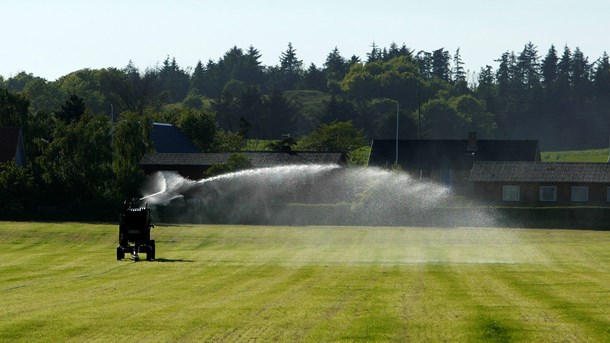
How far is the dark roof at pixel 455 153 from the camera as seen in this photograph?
5787 inches

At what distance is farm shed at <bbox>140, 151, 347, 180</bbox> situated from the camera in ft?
372

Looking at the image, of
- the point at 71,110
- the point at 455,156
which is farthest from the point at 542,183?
the point at 71,110

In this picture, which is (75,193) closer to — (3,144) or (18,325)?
(3,144)

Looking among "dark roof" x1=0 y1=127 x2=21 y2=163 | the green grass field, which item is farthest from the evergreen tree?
the green grass field

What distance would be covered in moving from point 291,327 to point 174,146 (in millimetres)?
114415

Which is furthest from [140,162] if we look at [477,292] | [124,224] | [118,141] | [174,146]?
[477,292]

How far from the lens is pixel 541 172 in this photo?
11331cm

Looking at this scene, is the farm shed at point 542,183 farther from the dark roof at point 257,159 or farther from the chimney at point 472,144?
the chimney at point 472,144

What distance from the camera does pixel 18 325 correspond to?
997 inches

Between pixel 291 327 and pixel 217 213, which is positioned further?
pixel 217 213

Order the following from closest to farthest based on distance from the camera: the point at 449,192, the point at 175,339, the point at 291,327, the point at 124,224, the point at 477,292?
the point at 175,339
the point at 291,327
the point at 477,292
the point at 124,224
the point at 449,192

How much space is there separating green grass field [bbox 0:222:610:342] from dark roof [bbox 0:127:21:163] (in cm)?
5279

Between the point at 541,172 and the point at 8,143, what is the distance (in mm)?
54860

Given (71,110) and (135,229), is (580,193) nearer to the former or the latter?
(135,229)
